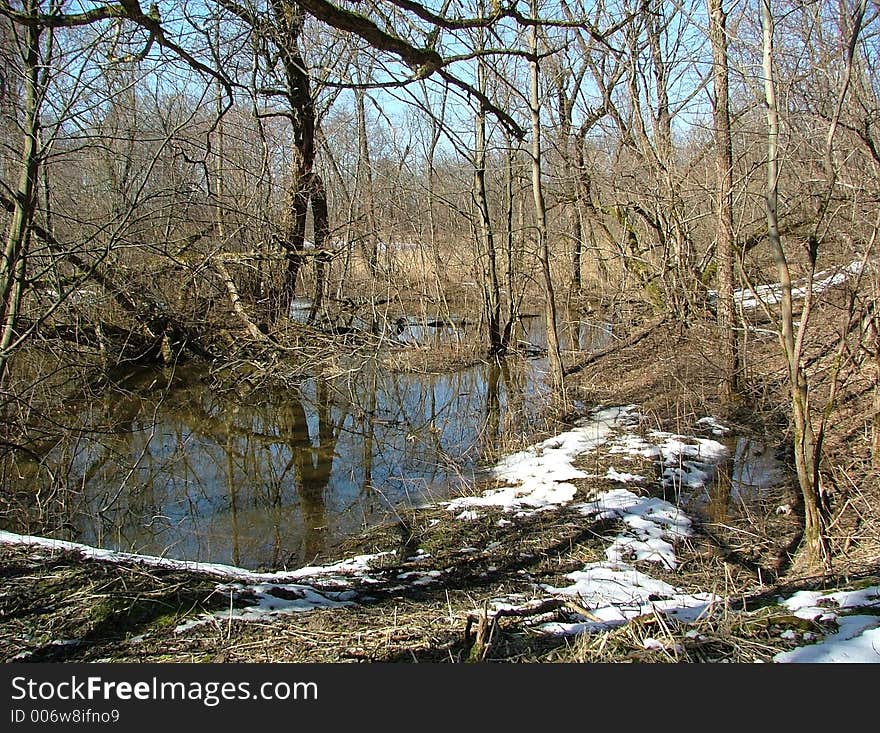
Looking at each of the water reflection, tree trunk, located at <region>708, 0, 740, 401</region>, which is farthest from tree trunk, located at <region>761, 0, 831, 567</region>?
tree trunk, located at <region>708, 0, 740, 401</region>

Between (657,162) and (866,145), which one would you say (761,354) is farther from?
(866,145)

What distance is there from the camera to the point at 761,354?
408 inches

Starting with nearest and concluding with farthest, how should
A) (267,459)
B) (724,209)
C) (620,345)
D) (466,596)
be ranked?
(466,596) < (267,459) < (724,209) < (620,345)

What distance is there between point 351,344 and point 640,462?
592cm

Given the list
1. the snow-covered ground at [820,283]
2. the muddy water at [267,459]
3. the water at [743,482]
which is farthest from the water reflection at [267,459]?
the snow-covered ground at [820,283]

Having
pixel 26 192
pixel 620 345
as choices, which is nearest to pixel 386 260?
pixel 620 345

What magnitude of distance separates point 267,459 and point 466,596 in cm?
470

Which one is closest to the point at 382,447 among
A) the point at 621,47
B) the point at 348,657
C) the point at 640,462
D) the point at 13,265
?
the point at 640,462

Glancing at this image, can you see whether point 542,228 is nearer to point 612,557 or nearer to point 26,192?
point 612,557

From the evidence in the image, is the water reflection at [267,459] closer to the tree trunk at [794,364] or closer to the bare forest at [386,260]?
the bare forest at [386,260]

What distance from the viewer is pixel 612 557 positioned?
15.4 ft

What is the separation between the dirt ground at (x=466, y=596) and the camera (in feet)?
9.12

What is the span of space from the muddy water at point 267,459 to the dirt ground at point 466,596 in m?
0.91

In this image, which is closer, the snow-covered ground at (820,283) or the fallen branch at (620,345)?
the snow-covered ground at (820,283)
